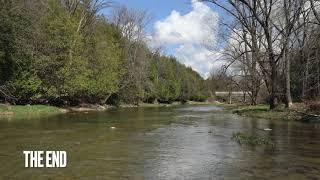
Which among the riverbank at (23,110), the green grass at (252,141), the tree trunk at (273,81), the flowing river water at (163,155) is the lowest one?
the flowing river water at (163,155)

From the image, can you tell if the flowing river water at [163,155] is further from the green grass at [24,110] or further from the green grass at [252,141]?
the green grass at [24,110]

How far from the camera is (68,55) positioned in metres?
57.9

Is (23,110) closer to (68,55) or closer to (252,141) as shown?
(68,55)

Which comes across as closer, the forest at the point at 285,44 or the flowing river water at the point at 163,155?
the flowing river water at the point at 163,155

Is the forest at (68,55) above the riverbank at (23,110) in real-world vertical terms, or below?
above

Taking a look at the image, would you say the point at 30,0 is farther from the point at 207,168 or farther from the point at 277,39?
the point at 207,168

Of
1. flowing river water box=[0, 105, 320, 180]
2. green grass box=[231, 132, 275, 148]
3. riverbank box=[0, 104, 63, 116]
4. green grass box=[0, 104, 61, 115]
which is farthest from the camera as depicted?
green grass box=[0, 104, 61, 115]

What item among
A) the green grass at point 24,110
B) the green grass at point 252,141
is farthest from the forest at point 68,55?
the green grass at point 252,141

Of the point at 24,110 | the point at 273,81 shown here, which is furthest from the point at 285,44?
the point at 24,110

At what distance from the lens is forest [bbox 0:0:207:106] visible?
48219 mm

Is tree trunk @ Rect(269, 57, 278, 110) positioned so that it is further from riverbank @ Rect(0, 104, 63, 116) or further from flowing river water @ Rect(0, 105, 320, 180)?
riverbank @ Rect(0, 104, 63, 116)

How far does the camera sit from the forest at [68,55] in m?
48.2

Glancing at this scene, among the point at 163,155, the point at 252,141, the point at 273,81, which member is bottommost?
the point at 163,155

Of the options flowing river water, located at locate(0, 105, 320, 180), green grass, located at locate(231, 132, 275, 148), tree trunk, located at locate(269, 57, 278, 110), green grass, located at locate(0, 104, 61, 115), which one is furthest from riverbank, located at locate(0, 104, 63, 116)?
green grass, located at locate(231, 132, 275, 148)
